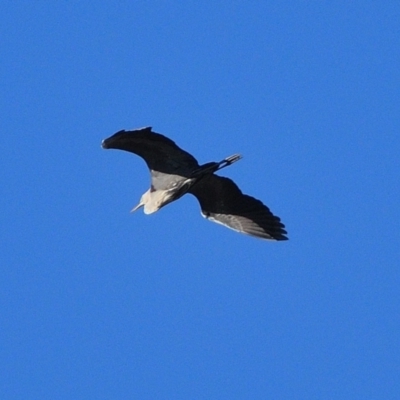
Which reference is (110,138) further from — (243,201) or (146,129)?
(243,201)

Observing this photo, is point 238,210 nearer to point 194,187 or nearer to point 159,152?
point 194,187

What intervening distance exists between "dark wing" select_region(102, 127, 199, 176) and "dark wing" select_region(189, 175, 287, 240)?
0.85m

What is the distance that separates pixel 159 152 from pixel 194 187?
1.31 metres

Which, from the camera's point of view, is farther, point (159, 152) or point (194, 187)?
point (194, 187)

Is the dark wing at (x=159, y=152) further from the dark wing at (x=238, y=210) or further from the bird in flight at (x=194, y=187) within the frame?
the dark wing at (x=238, y=210)

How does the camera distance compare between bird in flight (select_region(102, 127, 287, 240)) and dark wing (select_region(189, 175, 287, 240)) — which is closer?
bird in flight (select_region(102, 127, 287, 240))

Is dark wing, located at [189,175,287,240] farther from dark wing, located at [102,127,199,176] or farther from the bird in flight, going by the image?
dark wing, located at [102,127,199,176]

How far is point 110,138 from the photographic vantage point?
17.8 metres

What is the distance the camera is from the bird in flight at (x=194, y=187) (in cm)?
1830

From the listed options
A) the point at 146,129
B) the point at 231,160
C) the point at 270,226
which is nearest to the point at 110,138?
the point at 146,129

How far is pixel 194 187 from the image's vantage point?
1966 cm

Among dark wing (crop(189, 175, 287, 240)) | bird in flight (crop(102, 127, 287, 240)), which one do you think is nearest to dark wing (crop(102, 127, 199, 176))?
bird in flight (crop(102, 127, 287, 240))

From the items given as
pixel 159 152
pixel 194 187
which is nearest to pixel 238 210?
pixel 194 187

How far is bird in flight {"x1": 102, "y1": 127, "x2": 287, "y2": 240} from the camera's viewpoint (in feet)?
60.0
